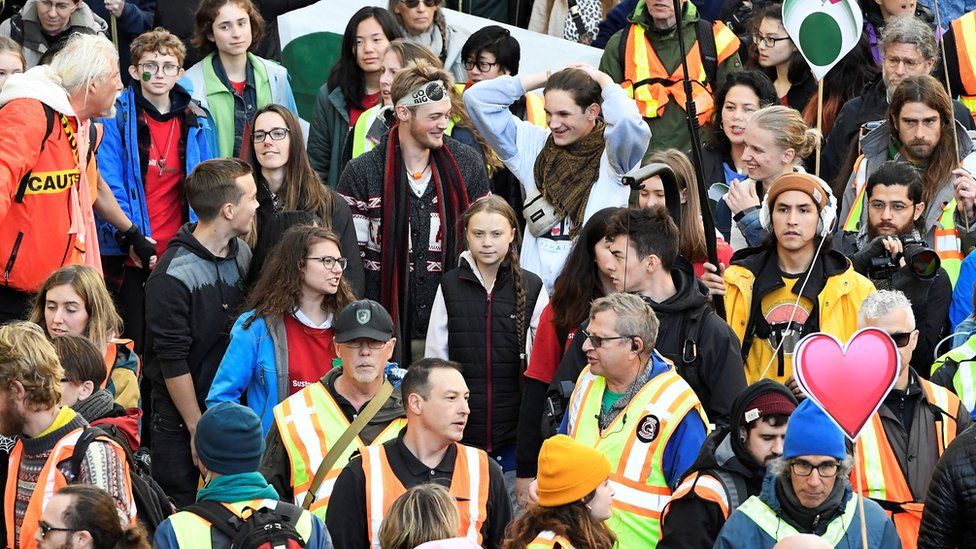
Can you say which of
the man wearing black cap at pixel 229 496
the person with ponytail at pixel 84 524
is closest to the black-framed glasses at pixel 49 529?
the person with ponytail at pixel 84 524

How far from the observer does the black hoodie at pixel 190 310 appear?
324 inches

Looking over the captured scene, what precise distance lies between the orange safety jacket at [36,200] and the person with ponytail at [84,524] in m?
2.87

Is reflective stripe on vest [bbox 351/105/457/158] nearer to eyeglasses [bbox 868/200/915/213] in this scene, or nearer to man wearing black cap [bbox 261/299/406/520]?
man wearing black cap [bbox 261/299/406/520]

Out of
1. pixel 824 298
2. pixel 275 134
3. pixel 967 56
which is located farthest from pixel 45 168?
pixel 967 56

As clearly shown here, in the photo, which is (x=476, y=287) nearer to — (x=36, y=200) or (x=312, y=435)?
(x=312, y=435)

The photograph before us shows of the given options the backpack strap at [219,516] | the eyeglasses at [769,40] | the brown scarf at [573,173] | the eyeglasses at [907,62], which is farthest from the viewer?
the eyeglasses at [769,40]

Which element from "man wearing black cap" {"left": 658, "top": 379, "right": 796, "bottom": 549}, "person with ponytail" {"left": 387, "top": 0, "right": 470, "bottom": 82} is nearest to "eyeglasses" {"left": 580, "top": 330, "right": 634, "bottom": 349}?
"man wearing black cap" {"left": 658, "top": 379, "right": 796, "bottom": 549}

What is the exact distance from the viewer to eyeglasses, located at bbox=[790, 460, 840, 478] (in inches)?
239

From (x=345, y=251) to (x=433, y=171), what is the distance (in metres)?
0.76

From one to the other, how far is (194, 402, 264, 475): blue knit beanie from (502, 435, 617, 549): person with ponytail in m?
0.95

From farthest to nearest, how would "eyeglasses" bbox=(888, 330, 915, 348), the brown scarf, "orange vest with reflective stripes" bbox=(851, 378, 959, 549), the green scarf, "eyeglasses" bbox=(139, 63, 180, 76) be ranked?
"eyeglasses" bbox=(139, 63, 180, 76), the brown scarf, "eyeglasses" bbox=(888, 330, 915, 348), "orange vest with reflective stripes" bbox=(851, 378, 959, 549), the green scarf

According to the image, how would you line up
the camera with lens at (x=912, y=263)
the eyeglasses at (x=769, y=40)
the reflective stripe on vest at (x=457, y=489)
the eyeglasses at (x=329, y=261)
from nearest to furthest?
the reflective stripe on vest at (x=457, y=489) → the eyeglasses at (x=329, y=261) → the camera with lens at (x=912, y=263) → the eyeglasses at (x=769, y=40)

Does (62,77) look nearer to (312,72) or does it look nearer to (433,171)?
(433,171)

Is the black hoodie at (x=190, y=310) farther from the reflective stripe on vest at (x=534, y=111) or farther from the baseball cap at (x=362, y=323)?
the reflective stripe on vest at (x=534, y=111)
